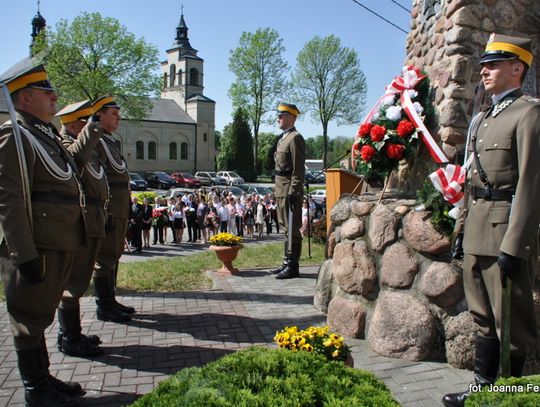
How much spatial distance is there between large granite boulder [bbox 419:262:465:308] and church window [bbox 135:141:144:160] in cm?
5912

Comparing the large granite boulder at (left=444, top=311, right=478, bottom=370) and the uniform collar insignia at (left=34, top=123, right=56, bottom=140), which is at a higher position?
the uniform collar insignia at (left=34, top=123, right=56, bottom=140)

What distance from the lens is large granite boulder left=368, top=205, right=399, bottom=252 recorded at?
4484mm

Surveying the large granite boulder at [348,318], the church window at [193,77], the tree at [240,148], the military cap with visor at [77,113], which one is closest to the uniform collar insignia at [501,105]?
the large granite boulder at [348,318]

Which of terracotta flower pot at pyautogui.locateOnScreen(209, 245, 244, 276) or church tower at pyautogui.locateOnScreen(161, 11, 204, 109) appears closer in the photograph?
terracotta flower pot at pyautogui.locateOnScreen(209, 245, 244, 276)

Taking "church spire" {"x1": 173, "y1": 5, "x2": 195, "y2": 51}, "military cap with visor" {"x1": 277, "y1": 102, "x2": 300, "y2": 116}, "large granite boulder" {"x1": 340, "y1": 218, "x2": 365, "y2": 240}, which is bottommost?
"large granite boulder" {"x1": 340, "y1": 218, "x2": 365, "y2": 240}

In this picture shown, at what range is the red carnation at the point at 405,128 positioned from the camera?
15.8 feet

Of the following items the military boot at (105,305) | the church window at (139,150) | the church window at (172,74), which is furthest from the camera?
the church window at (172,74)

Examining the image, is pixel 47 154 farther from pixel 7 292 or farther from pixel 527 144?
pixel 527 144

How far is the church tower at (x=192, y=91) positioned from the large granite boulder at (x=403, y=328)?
60.8 metres

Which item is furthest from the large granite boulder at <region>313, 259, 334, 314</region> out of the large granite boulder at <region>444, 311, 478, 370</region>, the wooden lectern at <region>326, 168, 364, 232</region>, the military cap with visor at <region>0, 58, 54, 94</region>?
the military cap with visor at <region>0, 58, 54, 94</region>

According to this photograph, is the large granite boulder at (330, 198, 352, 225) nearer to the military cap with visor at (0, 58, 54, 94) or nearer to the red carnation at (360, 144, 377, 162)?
the red carnation at (360, 144, 377, 162)

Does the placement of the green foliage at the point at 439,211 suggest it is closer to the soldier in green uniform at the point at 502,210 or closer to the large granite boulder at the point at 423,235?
the large granite boulder at the point at 423,235

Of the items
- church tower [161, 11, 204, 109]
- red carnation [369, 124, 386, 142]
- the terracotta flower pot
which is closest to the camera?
red carnation [369, 124, 386, 142]

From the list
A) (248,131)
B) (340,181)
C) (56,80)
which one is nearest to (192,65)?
(248,131)
